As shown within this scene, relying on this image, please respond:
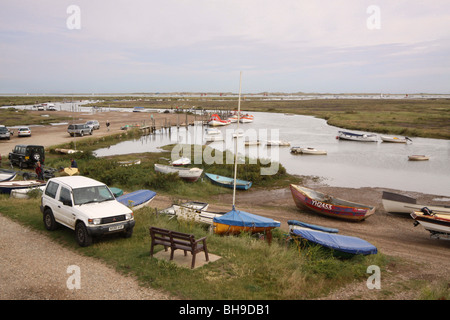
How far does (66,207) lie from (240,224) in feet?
20.4

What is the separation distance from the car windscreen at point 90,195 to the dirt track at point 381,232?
2.54 metres

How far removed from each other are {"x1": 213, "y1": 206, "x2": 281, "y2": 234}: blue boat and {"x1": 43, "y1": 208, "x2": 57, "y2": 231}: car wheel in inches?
227

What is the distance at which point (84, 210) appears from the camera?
10.6m

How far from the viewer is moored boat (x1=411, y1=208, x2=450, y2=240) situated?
16328 millimetres

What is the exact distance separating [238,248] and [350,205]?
12537 mm

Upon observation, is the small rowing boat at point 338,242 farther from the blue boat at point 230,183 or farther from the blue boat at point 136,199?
the blue boat at point 230,183

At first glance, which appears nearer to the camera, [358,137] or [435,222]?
[435,222]

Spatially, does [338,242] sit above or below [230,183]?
above

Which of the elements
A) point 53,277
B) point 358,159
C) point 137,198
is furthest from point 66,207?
point 358,159

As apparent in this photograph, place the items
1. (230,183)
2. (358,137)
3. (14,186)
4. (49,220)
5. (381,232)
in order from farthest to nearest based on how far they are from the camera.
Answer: (358,137) < (230,183) < (381,232) < (14,186) < (49,220)

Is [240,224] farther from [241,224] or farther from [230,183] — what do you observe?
[230,183]

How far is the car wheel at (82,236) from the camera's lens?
1038cm

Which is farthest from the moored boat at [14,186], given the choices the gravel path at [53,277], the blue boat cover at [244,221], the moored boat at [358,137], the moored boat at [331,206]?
the moored boat at [358,137]
